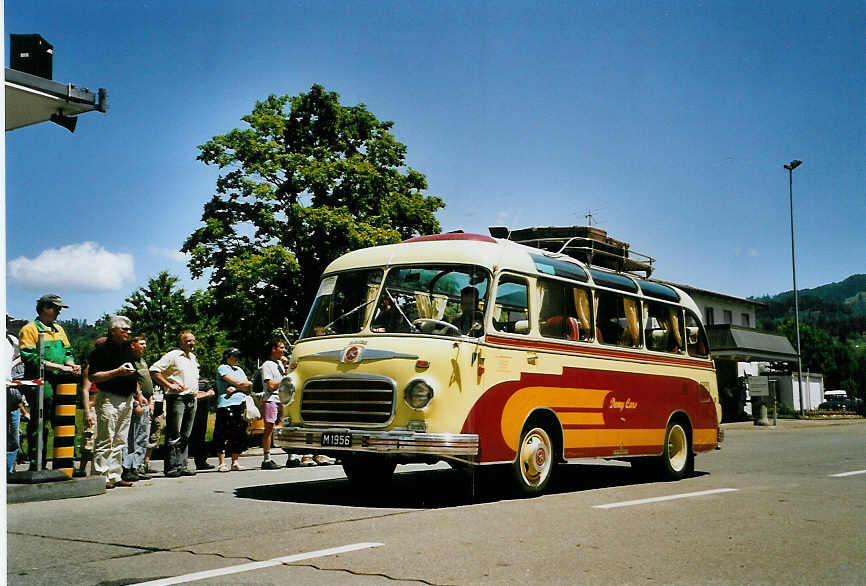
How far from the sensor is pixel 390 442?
9148 millimetres

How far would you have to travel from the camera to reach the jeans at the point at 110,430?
1095 centimetres

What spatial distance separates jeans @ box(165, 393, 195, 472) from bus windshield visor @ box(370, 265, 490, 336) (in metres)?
4.05

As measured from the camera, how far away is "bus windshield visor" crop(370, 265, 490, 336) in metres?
9.82

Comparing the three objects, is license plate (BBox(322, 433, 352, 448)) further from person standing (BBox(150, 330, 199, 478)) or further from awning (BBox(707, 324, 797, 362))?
awning (BBox(707, 324, 797, 362))

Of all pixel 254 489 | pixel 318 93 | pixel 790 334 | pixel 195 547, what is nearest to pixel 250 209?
pixel 318 93

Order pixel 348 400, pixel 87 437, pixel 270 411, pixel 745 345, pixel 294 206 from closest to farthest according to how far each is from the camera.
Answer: pixel 348 400 < pixel 87 437 < pixel 270 411 < pixel 294 206 < pixel 745 345

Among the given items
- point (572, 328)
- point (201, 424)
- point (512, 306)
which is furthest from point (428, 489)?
point (201, 424)

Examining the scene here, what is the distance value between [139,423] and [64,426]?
172 centimetres

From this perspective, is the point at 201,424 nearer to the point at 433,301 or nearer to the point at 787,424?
the point at 433,301

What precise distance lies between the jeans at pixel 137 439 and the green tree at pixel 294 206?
2240 cm

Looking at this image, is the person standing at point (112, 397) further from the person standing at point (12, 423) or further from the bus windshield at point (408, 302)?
the bus windshield at point (408, 302)

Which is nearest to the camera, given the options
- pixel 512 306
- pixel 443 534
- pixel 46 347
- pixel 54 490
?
pixel 443 534

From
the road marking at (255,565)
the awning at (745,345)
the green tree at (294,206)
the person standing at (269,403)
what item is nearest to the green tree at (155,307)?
the green tree at (294,206)

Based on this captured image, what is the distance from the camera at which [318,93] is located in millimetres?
39781
